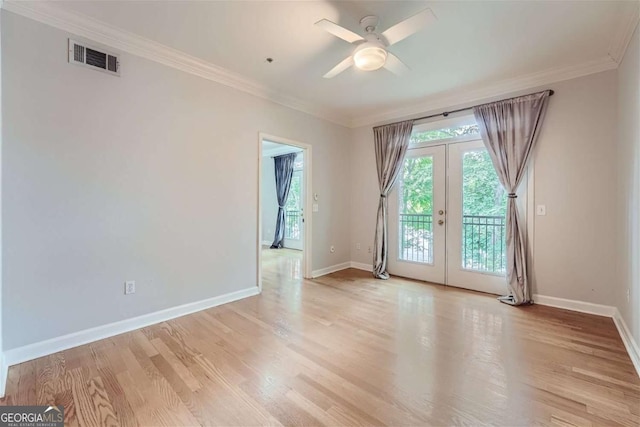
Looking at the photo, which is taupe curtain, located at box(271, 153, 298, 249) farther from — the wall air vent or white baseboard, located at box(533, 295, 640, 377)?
white baseboard, located at box(533, 295, 640, 377)

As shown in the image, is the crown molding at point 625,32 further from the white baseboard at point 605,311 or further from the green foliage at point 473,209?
the white baseboard at point 605,311

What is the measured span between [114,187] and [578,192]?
4800 millimetres

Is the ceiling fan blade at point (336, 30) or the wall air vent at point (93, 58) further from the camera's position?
the wall air vent at point (93, 58)

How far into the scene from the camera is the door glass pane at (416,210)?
4.33 metres

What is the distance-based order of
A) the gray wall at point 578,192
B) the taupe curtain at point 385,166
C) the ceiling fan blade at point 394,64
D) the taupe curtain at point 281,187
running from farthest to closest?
1. the taupe curtain at point 281,187
2. the taupe curtain at point 385,166
3. the gray wall at point 578,192
4. the ceiling fan blade at point 394,64

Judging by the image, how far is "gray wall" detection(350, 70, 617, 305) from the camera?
9.72 ft

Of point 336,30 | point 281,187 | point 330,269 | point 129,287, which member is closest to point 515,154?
point 336,30

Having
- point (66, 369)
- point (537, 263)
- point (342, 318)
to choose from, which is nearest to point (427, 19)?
point (342, 318)

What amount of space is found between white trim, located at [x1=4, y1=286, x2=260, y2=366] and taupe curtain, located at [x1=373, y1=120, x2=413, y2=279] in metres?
2.41

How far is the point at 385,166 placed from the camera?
4645mm

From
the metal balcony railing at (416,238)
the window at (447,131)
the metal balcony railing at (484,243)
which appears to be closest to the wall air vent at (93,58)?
the window at (447,131)

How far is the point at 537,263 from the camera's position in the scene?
337 cm

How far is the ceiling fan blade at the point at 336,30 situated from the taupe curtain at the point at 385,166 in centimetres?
243

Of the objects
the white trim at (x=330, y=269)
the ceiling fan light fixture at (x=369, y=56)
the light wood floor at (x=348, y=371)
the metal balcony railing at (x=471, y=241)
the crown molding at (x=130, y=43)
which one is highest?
the crown molding at (x=130, y=43)
